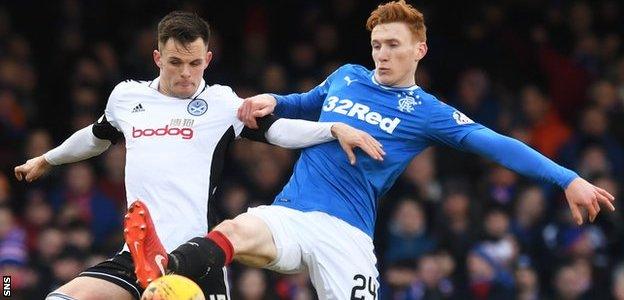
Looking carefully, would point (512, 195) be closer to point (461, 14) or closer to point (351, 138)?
point (461, 14)

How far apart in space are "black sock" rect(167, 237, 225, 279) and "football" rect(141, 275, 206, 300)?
0.49 feet

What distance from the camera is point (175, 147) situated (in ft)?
26.0

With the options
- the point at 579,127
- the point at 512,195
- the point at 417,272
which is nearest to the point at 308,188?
the point at 417,272

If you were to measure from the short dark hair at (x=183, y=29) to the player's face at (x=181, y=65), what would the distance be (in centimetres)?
3

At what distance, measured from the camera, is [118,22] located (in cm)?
1497

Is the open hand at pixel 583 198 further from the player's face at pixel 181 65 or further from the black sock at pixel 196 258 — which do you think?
the player's face at pixel 181 65

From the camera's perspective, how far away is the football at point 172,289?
6.93 meters

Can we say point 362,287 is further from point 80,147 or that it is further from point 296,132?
point 80,147

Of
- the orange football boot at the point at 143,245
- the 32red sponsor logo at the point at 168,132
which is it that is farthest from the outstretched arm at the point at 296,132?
the orange football boot at the point at 143,245

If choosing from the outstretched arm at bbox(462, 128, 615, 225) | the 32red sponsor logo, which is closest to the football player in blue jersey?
the outstretched arm at bbox(462, 128, 615, 225)

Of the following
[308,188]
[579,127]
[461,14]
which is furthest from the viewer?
[461,14]

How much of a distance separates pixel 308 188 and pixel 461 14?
7.94 metres

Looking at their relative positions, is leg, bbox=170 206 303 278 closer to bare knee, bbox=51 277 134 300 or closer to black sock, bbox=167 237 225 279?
black sock, bbox=167 237 225 279

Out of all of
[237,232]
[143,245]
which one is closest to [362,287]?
[237,232]
